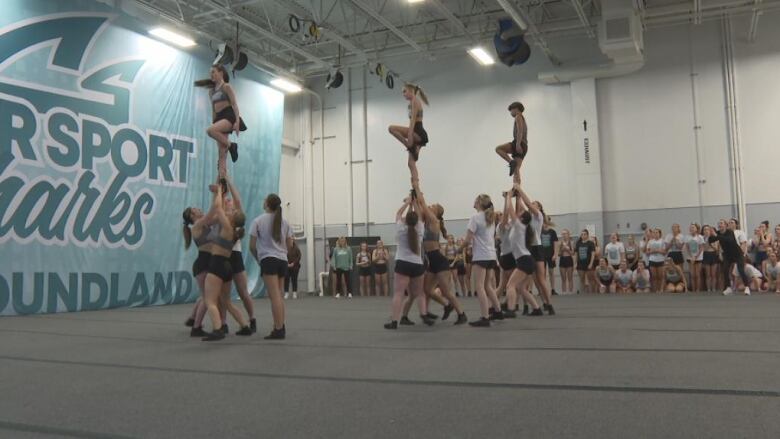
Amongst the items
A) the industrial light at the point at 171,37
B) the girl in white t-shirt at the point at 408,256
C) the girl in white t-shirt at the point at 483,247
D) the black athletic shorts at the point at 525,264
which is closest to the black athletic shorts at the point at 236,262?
the girl in white t-shirt at the point at 408,256

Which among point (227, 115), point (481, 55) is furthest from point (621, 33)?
point (227, 115)

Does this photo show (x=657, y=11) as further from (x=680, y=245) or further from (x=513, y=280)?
(x=513, y=280)

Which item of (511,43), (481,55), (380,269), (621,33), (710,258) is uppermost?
(481,55)

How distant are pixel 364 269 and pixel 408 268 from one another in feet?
31.8

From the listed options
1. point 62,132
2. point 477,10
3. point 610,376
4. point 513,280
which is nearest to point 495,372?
point 610,376

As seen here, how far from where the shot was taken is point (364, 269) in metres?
16.1

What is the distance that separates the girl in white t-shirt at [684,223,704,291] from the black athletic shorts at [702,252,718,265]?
0.12 meters

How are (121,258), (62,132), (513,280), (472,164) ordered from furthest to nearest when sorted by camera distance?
(472,164), (121,258), (62,132), (513,280)

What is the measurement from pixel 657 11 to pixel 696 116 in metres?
2.75

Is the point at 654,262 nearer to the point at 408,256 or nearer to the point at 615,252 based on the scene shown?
the point at 615,252

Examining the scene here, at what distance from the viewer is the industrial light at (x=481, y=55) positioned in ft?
46.4

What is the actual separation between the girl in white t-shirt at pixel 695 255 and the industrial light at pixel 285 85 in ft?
33.0

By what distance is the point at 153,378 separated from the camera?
13.1ft

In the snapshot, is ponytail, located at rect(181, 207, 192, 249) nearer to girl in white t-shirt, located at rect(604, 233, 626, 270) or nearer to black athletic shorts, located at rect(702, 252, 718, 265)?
girl in white t-shirt, located at rect(604, 233, 626, 270)
